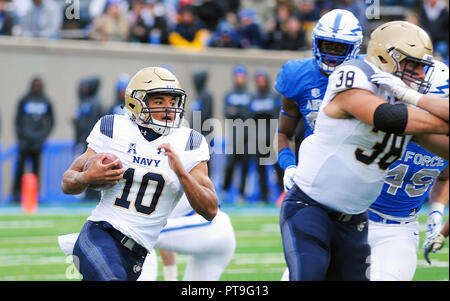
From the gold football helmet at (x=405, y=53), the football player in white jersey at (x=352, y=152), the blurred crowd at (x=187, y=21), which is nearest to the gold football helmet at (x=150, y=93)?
the football player in white jersey at (x=352, y=152)

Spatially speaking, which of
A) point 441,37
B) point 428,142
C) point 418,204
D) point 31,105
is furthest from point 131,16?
point 428,142

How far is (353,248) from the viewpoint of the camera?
431 centimetres

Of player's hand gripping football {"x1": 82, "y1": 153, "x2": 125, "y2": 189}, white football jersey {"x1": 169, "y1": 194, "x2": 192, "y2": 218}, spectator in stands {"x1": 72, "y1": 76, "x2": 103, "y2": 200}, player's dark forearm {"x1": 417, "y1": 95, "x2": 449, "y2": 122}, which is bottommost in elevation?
spectator in stands {"x1": 72, "y1": 76, "x2": 103, "y2": 200}

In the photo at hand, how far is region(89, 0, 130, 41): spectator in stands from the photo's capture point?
14.1 m

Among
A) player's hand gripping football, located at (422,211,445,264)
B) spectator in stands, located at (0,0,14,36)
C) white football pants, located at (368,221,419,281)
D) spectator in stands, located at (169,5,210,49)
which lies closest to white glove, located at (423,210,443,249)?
player's hand gripping football, located at (422,211,445,264)

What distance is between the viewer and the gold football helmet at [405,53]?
407cm

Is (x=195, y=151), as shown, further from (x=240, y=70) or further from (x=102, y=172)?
(x=240, y=70)

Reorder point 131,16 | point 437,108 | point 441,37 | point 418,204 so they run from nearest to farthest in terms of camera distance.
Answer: point 437,108, point 418,204, point 441,37, point 131,16

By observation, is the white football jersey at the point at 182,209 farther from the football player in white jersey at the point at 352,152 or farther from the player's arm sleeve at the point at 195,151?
the football player in white jersey at the point at 352,152

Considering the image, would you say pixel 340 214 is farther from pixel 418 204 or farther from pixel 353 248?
pixel 418 204

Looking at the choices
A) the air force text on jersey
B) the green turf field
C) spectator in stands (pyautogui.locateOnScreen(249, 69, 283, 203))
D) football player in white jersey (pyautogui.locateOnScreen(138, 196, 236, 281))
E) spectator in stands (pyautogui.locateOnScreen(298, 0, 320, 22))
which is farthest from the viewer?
spectator in stands (pyautogui.locateOnScreen(298, 0, 320, 22))

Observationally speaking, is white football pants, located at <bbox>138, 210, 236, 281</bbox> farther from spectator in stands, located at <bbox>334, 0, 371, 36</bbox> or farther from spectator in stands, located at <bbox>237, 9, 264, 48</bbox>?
spectator in stands, located at <bbox>237, 9, 264, 48</bbox>

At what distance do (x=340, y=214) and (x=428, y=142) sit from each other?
0.60 metres

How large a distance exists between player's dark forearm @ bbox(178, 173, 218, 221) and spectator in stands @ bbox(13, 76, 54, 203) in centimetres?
929
